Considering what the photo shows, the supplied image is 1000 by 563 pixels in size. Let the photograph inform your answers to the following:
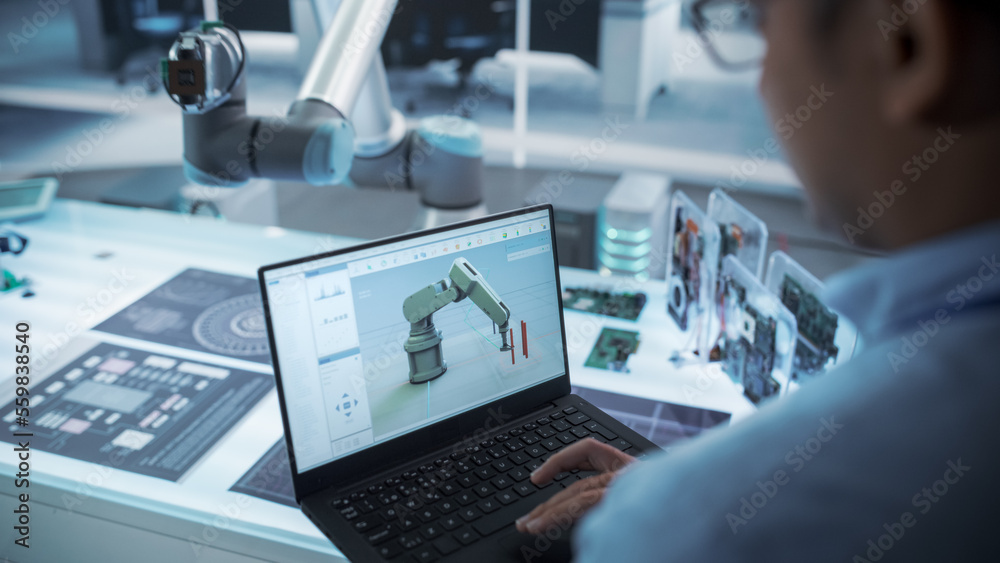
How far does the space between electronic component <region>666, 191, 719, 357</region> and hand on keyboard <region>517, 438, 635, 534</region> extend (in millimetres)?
577

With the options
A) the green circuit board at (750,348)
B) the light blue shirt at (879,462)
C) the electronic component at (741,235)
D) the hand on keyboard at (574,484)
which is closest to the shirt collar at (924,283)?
the light blue shirt at (879,462)

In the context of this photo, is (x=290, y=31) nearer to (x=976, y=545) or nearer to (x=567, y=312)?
(x=567, y=312)

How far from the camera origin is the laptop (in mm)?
868

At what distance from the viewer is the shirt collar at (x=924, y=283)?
37 centimetres

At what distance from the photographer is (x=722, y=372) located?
4.50ft

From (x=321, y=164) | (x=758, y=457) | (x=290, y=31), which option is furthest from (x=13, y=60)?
(x=758, y=457)

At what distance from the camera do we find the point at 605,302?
1.61 meters

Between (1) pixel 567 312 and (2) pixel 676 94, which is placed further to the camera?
(2) pixel 676 94

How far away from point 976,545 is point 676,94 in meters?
5.97

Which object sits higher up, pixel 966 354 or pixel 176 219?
pixel 966 354

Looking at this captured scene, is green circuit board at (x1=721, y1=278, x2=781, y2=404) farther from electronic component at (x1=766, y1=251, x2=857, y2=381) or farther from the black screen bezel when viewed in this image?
the black screen bezel

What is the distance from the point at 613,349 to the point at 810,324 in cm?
39

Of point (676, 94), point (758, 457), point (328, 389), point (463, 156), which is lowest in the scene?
point (676, 94)

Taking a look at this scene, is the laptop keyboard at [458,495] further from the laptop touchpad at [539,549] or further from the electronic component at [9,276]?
the electronic component at [9,276]
